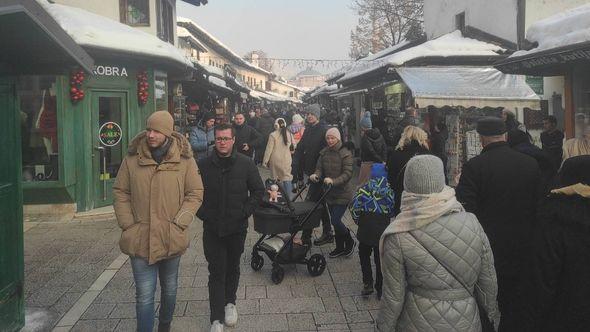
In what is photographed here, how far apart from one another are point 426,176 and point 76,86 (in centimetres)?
790

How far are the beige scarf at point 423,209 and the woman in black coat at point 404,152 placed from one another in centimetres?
269

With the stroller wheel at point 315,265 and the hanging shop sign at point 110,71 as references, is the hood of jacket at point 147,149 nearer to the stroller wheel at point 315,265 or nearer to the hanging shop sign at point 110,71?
the stroller wheel at point 315,265

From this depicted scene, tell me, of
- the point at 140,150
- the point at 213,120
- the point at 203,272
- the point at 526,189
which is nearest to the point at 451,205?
the point at 526,189

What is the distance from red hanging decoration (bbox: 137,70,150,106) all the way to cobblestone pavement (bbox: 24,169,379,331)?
371cm

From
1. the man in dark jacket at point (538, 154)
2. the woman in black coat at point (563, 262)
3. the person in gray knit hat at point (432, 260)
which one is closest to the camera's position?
the woman in black coat at point (563, 262)

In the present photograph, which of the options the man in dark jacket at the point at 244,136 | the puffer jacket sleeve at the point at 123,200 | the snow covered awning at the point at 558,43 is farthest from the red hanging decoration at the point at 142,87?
the puffer jacket sleeve at the point at 123,200

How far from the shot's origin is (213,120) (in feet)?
31.4

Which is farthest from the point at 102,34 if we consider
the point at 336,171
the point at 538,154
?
the point at 538,154

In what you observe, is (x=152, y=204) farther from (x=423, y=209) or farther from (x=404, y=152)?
(x=404, y=152)

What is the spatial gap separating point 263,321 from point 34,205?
20.2 ft

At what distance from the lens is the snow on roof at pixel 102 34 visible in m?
8.73

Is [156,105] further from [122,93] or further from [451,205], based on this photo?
[451,205]

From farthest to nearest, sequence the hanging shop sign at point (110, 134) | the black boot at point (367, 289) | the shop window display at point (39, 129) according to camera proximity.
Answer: the hanging shop sign at point (110, 134)
the shop window display at point (39, 129)
the black boot at point (367, 289)

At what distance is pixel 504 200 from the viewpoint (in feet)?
12.6
